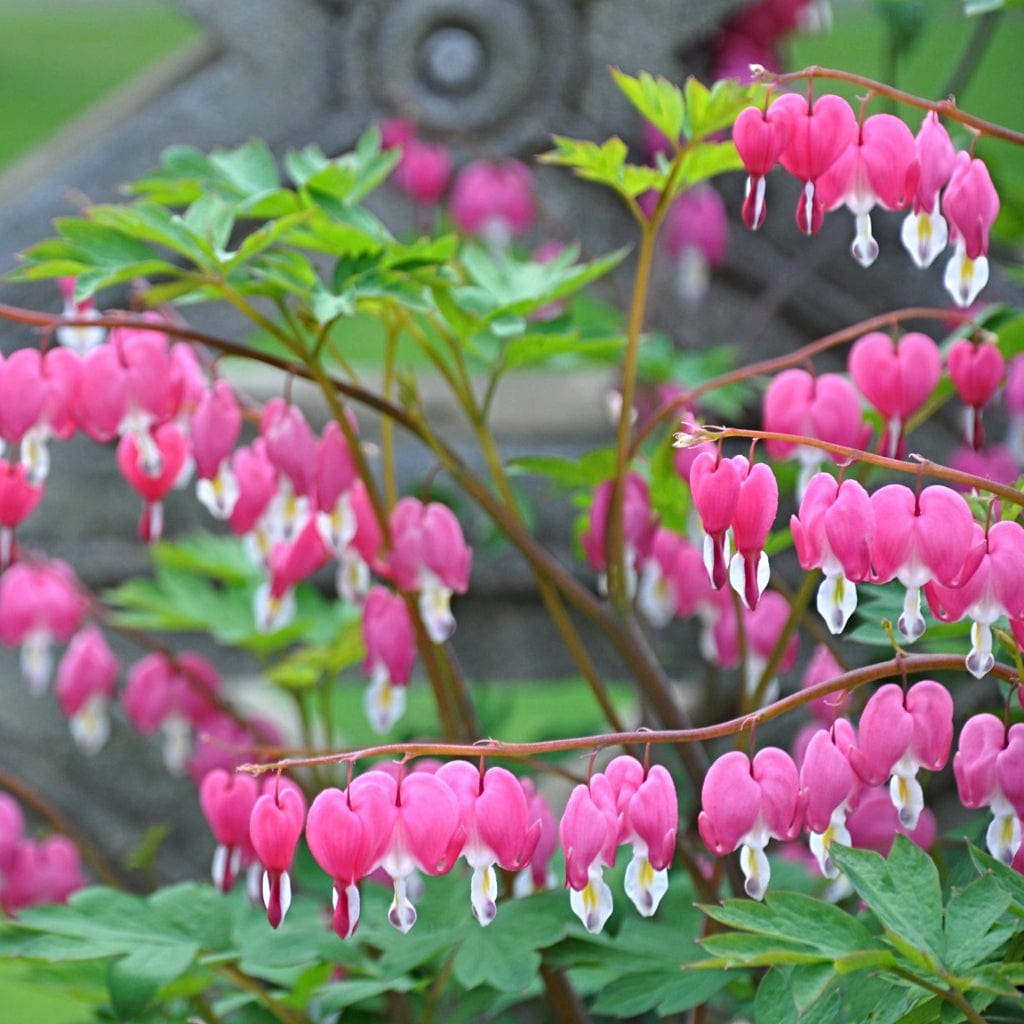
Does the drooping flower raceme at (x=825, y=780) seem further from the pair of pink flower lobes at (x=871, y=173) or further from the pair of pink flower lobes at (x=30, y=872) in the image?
the pair of pink flower lobes at (x=30, y=872)

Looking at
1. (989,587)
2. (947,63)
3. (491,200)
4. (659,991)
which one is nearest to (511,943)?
(659,991)

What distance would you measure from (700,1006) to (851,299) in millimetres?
1084

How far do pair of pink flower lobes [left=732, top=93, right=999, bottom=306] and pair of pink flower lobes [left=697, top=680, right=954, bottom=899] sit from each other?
0.30m

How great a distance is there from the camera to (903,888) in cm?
90

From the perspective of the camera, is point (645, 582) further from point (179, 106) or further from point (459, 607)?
point (179, 106)

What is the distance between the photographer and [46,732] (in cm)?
204

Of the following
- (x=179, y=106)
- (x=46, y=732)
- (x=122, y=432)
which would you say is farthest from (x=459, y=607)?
(x=122, y=432)

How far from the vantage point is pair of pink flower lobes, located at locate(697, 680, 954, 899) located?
0.94m

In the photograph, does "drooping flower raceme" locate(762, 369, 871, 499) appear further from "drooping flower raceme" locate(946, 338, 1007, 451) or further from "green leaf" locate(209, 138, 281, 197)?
"green leaf" locate(209, 138, 281, 197)

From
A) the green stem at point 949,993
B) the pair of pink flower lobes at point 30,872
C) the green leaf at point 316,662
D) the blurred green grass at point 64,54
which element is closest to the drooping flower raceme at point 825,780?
the green stem at point 949,993

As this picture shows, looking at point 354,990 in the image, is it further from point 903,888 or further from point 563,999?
point 903,888

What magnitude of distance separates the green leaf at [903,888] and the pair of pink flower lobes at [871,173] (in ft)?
1.28

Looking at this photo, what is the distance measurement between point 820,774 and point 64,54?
30.4 feet

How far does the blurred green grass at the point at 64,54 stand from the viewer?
7378mm
